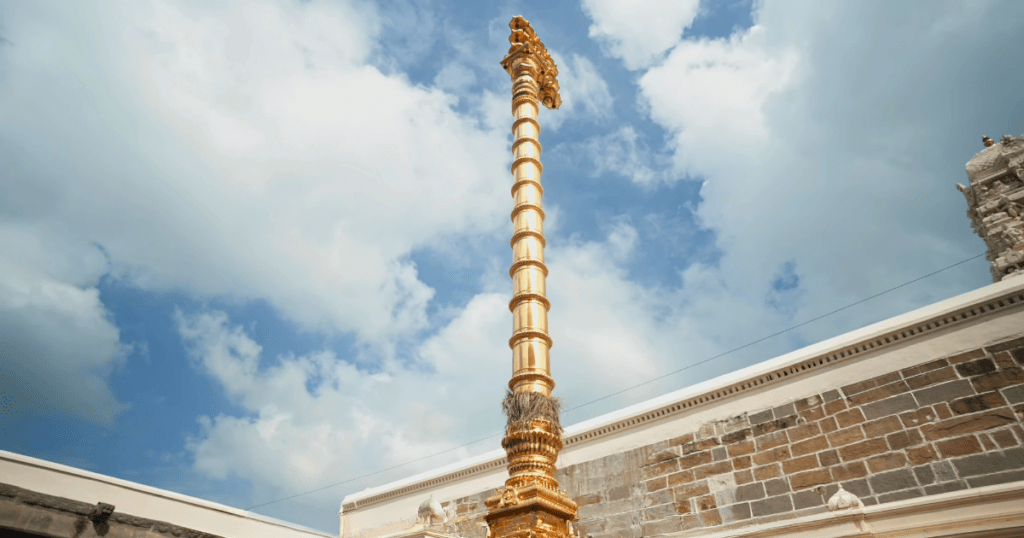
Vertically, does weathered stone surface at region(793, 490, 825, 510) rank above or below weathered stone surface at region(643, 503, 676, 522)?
below

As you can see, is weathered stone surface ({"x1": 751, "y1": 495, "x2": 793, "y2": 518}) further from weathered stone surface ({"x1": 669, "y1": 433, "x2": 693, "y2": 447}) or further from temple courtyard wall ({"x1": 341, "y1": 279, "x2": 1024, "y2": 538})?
weathered stone surface ({"x1": 669, "y1": 433, "x2": 693, "y2": 447})

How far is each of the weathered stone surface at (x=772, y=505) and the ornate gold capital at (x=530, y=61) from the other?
19.3 ft

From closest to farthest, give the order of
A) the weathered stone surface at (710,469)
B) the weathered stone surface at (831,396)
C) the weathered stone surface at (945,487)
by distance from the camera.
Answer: the weathered stone surface at (945,487) → the weathered stone surface at (831,396) → the weathered stone surface at (710,469)

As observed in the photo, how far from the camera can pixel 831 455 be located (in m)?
7.04

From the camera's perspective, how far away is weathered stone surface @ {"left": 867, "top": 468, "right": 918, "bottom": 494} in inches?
253

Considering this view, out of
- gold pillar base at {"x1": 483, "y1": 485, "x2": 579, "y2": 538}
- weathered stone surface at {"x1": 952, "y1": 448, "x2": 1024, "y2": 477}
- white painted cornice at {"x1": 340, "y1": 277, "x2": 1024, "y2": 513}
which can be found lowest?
gold pillar base at {"x1": 483, "y1": 485, "x2": 579, "y2": 538}

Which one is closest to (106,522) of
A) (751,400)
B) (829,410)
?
(751,400)

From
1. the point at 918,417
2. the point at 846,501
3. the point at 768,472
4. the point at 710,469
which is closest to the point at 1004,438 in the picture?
the point at 918,417

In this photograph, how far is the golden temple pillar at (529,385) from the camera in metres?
4.12

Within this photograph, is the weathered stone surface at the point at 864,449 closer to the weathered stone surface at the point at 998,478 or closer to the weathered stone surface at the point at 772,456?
the weathered stone surface at the point at 772,456

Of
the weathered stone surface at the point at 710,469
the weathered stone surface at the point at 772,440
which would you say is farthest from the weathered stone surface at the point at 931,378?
the weathered stone surface at the point at 710,469

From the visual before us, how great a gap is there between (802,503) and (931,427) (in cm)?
168

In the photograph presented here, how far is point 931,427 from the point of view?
257 inches

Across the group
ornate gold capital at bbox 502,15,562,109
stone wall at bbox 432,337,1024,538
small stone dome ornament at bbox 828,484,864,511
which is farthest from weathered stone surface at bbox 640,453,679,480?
ornate gold capital at bbox 502,15,562,109
